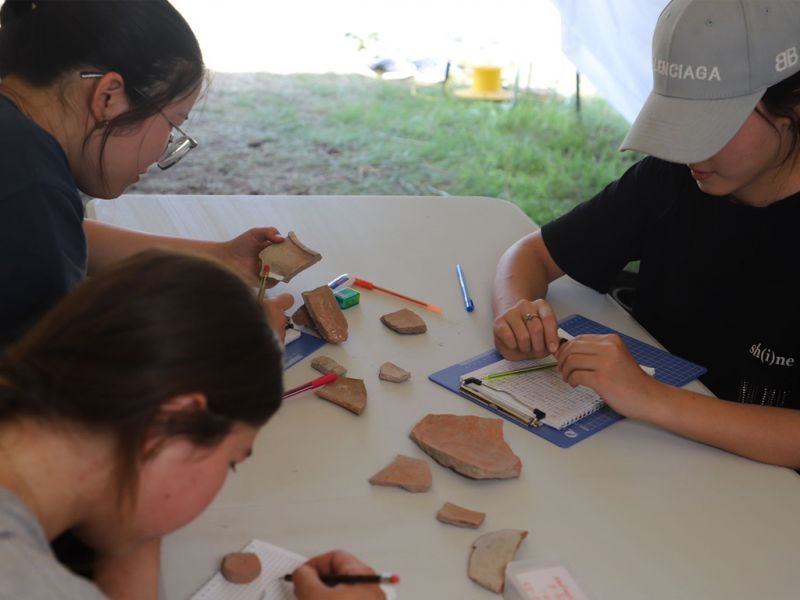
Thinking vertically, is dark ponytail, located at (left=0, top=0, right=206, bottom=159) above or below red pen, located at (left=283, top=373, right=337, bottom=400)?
above

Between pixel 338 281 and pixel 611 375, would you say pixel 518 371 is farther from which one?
pixel 338 281

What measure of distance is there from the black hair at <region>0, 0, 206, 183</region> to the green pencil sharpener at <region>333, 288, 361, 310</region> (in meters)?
0.50

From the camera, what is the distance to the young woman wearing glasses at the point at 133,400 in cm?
85

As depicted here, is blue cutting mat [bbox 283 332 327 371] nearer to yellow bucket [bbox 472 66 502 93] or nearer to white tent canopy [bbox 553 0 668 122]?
white tent canopy [bbox 553 0 668 122]

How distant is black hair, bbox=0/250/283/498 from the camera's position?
0.85 metres

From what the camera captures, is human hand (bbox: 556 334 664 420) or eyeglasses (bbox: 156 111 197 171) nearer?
human hand (bbox: 556 334 664 420)

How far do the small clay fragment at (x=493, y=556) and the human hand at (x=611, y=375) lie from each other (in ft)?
1.09

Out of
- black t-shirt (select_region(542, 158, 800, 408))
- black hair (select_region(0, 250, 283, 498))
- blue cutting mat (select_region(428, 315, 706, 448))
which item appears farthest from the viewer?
black t-shirt (select_region(542, 158, 800, 408))

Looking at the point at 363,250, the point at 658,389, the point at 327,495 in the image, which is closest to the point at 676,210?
the point at 658,389

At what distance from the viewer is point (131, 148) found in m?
1.44

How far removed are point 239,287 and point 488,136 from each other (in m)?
3.93

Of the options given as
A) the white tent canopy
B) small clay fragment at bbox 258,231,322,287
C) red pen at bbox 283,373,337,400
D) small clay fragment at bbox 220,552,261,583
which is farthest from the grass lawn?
small clay fragment at bbox 220,552,261,583

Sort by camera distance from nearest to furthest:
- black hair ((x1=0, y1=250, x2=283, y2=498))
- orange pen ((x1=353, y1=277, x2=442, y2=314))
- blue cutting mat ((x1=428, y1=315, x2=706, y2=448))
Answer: black hair ((x1=0, y1=250, x2=283, y2=498))
blue cutting mat ((x1=428, y1=315, x2=706, y2=448))
orange pen ((x1=353, y1=277, x2=442, y2=314))

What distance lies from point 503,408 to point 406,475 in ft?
0.81
